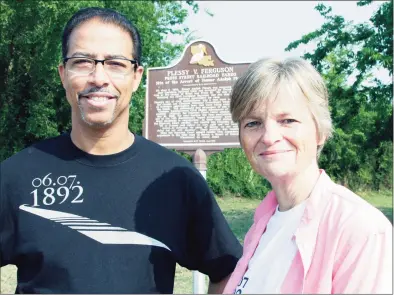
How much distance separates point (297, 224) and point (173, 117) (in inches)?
210

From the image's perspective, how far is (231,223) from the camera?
43.9 feet

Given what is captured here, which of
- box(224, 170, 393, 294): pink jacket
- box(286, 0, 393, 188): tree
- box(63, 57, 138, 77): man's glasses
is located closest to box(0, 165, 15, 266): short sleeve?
box(63, 57, 138, 77): man's glasses

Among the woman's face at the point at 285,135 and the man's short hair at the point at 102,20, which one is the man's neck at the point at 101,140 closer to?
the man's short hair at the point at 102,20

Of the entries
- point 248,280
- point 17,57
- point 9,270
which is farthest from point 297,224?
point 17,57

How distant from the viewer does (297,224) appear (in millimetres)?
1903

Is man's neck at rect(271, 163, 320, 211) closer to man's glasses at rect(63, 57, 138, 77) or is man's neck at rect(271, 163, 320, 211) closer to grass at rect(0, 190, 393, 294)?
man's glasses at rect(63, 57, 138, 77)

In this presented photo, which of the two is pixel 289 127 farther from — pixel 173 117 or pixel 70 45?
pixel 173 117

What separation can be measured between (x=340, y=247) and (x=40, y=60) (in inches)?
673

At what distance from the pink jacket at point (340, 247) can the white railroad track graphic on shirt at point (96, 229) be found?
765 millimetres

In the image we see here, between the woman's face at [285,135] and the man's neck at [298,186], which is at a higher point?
the woman's face at [285,135]

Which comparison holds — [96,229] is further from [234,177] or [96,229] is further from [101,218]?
[234,177]

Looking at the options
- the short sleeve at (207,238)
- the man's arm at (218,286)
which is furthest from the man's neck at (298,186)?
the man's arm at (218,286)

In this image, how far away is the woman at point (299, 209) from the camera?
62.5 inches

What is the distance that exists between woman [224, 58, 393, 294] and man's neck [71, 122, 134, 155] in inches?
23.9
